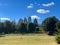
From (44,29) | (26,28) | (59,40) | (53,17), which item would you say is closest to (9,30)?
(26,28)

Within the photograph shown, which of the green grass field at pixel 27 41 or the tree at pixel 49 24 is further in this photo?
the tree at pixel 49 24

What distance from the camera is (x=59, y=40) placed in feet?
140

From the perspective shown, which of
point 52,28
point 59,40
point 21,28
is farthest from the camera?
point 21,28

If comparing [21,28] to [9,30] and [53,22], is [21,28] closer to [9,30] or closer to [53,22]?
[9,30]

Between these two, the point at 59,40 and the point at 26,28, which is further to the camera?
the point at 26,28

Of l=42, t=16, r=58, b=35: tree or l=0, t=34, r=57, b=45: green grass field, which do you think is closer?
l=0, t=34, r=57, b=45: green grass field

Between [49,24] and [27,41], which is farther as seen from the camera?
[49,24]

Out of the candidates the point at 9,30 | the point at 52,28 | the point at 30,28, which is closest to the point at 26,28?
the point at 30,28

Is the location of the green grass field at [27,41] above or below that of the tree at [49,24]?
below

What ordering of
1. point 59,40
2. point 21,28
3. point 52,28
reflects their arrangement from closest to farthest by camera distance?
point 59,40 → point 52,28 → point 21,28

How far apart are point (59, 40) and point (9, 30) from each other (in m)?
87.8

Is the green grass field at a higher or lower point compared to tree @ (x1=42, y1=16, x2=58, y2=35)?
lower

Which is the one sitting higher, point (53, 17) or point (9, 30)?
point (53, 17)

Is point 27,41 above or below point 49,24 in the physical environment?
below
